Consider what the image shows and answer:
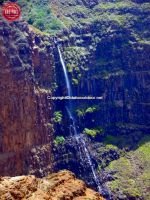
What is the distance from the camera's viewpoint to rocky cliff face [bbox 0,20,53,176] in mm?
54469

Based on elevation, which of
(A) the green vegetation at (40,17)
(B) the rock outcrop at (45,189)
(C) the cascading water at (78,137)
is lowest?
(C) the cascading water at (78,137)

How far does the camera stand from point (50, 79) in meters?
63.3

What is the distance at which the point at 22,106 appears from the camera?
2203 inches

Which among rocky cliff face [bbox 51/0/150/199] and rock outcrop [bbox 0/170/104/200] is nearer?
rock outcrop [bbox 0/170/104/200]

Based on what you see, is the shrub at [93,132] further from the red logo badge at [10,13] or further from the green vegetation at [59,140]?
the red logo badge at [10,13]

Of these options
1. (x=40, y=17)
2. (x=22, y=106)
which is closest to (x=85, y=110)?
(x=22, y=106)

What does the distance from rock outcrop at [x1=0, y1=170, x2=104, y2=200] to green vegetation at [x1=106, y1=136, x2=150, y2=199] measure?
1733 inches

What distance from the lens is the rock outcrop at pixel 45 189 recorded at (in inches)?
560

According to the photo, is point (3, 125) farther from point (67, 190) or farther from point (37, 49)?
point (67, 190)

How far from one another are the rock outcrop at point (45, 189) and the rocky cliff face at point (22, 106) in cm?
3881

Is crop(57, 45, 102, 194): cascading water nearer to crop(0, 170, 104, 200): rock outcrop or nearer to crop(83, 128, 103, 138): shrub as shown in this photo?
crop(83, 128, 103, 138): shrub

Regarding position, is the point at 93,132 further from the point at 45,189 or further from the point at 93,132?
the point at 45,189

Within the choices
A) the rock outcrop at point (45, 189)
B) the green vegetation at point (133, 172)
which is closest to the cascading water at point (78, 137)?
the green vegetation at point (133, 172)

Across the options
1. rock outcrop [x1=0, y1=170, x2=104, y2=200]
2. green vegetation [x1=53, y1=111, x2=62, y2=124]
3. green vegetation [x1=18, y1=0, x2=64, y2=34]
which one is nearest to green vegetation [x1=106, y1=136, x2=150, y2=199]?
green vegetation [x1=53, y1=111, x2=62, y2=124]
